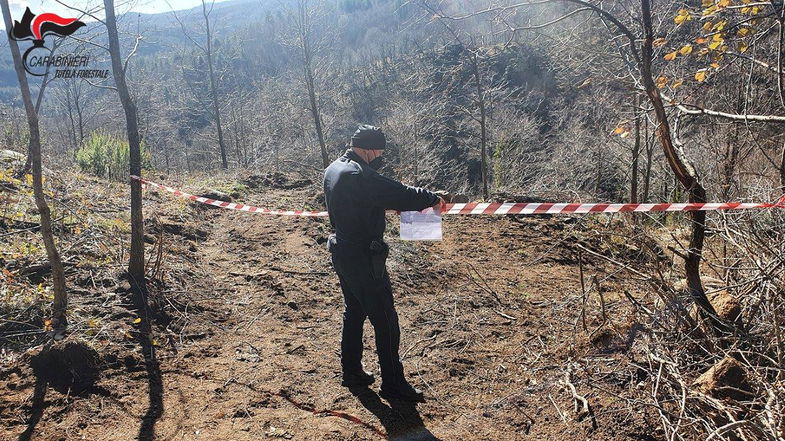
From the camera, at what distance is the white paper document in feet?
13.8

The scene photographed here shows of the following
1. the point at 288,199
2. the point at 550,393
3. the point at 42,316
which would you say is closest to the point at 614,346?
the point at 550,393

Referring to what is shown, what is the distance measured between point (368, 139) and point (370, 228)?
63cm

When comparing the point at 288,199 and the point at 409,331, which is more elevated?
the point at 288,199

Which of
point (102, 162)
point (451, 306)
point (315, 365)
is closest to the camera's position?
point (315, 365)

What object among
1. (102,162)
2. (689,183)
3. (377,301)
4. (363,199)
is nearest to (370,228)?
(363,199)

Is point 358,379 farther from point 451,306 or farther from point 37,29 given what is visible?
point 37,29

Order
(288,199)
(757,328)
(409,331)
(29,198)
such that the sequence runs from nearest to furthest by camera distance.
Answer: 1. (757,328)
2. (409,331)
3. (29,198)
4. (288,199)

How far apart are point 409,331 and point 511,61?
198 feet

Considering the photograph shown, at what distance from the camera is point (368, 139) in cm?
361

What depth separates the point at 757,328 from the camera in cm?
325

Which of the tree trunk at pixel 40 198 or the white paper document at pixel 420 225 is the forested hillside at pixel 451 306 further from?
the white paper document at pixel 420 225

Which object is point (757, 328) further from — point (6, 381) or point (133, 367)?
point (6, 381)

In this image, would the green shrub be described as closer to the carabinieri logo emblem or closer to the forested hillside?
the forested hillside

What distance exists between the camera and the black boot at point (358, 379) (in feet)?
12.7
